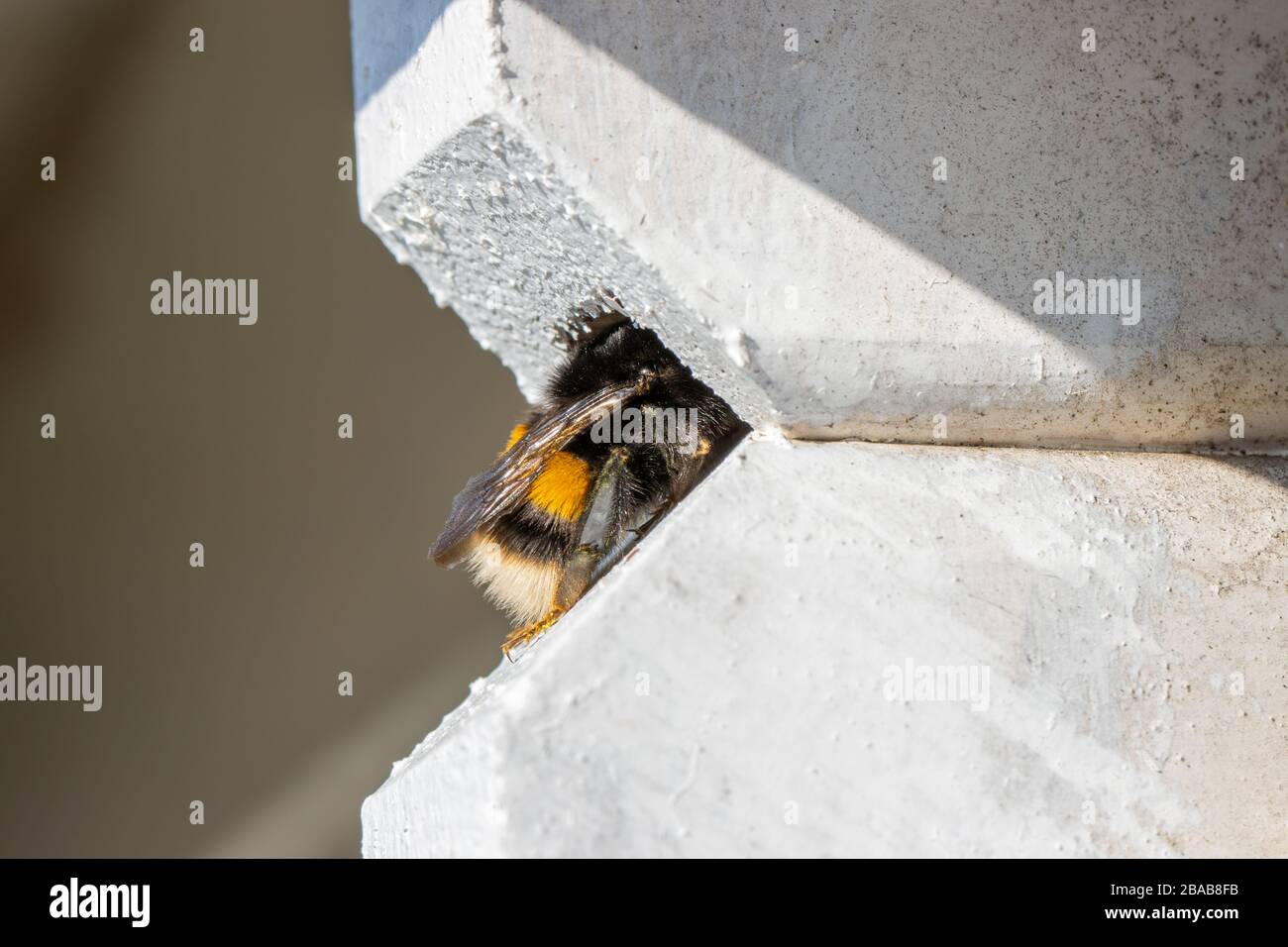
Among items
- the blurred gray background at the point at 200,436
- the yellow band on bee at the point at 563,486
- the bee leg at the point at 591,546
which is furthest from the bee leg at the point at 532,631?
the blurred gray background at the point at 200,436

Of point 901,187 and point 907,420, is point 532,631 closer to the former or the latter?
point 907,420

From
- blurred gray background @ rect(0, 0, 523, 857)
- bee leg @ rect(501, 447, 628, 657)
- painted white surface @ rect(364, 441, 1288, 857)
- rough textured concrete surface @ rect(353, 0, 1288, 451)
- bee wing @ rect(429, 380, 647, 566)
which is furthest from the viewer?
blurred gray background @ rect(0, 0, 523, 857)

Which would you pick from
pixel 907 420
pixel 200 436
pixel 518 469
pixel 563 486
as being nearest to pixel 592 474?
pixel 563 486

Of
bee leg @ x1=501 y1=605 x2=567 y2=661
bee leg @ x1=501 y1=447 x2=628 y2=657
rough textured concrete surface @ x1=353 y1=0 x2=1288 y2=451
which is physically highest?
rough textured concrete surface @ x1=353 y1=0 x2=1288 y2=451

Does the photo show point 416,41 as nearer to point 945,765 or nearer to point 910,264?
point 910,264

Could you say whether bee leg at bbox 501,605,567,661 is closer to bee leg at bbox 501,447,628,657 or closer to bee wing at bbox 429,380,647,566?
bee leg at bbox 501,447,628,657

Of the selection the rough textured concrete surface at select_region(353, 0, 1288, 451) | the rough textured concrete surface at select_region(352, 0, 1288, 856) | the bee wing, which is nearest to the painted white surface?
the rough textured concrete surface at select_region(352, 0, 1288, 856)
